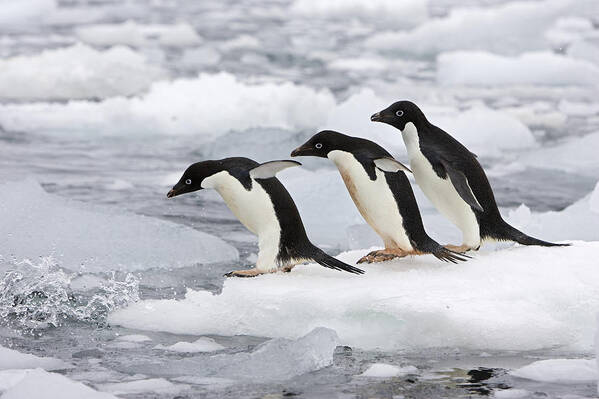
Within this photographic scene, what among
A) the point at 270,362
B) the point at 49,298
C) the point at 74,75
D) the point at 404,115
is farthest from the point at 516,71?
Answer: the point at 270,362

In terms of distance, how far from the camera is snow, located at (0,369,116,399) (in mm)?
2783

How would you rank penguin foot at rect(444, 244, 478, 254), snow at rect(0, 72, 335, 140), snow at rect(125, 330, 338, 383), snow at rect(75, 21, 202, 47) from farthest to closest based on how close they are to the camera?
snow at rect(75, 21, 202, 47)
snow at rect(0, 72, 335, 140)
penguin foot at rect(444, 244, 478, 254)
snow at rect(125, 330, 338, 383)

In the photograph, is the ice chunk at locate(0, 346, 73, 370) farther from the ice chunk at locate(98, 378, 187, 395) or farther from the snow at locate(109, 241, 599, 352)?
the snow at locate(109, 241, 599, 352)

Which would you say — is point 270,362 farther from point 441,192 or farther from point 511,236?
point 511,236

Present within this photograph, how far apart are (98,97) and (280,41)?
4.58 m

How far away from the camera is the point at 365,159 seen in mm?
3723

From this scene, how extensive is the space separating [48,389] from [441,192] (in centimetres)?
166

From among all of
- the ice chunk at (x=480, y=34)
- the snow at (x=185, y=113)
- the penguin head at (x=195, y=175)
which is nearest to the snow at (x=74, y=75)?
the snow at (x=185, y=113)

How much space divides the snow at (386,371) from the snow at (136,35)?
11660mm

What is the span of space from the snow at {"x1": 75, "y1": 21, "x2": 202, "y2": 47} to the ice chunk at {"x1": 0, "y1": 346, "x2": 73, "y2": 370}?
1137cm

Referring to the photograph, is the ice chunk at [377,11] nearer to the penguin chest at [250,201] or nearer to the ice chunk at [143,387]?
the penguin chest at [250,201]

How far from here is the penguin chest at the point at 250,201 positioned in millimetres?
3770

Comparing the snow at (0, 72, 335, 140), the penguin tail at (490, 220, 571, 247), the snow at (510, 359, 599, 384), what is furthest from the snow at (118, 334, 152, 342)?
the snow at (0, 72, 335, 140)

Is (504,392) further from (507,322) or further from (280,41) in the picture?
(280,41)
